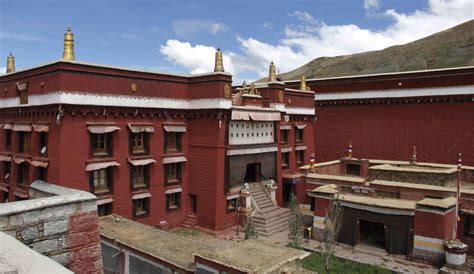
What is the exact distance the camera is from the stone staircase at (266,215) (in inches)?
859

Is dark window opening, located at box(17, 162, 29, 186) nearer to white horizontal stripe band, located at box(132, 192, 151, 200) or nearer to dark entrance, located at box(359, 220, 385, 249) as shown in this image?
white horizontal stripe band, located at box(132, 192, 151, 200)

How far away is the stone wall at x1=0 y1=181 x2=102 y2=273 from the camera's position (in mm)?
6310

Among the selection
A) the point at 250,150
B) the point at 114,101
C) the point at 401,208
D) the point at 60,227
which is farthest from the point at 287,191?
the point at 60,227

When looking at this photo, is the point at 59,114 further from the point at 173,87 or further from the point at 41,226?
the point at 41,226

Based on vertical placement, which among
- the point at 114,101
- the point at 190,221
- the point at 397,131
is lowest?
the point at 190,221

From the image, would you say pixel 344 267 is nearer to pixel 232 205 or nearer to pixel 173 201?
pixel 232 205

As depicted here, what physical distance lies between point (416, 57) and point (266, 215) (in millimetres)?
73119

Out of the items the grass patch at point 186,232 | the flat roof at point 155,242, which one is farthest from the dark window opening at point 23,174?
the grass patch at point 186,232

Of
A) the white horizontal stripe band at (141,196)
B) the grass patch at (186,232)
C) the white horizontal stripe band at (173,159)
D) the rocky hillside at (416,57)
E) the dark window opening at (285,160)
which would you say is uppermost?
the rocky hillside at (416,57)

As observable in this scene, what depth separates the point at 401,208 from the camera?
1708cm

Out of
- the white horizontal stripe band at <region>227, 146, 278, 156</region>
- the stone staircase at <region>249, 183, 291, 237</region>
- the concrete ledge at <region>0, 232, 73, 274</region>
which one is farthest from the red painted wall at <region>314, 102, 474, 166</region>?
the concrete ledge at <region>0, 232, 73, 274</region>

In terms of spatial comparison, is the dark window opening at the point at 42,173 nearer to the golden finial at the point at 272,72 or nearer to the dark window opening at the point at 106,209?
the dark window opening at the point at 106,209

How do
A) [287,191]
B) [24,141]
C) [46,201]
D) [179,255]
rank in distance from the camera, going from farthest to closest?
[287,191], [24,141], [179,255], [46,201]

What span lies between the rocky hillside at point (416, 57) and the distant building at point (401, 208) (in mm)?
58493
